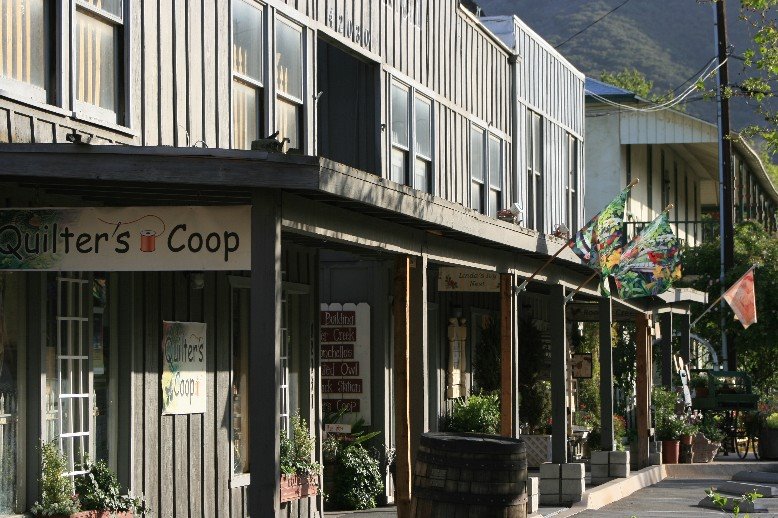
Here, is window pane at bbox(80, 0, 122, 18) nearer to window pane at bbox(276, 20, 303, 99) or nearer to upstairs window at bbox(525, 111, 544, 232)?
window pane at bbox(276, 20, 303, 99)

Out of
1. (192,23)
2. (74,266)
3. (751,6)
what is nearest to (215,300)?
(192,23)

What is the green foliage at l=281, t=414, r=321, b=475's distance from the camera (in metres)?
14.6

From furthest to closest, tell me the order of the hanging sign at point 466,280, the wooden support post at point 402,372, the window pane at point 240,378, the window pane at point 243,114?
the hanging sign at point 466,280, the window pane at point 240,378, the window pane at point 243,114, the wooden support post at point 402,372

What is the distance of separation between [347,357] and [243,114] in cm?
547

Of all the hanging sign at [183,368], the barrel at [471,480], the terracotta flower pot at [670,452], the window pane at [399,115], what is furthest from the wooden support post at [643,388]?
the barrel at [471,480]

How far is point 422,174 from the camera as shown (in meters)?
18.8

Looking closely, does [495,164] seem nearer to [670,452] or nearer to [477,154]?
[477,154]

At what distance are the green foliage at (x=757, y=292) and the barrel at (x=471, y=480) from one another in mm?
23421

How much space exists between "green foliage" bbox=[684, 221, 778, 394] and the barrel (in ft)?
76.8

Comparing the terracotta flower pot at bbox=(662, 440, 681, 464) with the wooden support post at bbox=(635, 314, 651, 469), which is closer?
the wooden support post at bbox=(635, 314, 651, 469)

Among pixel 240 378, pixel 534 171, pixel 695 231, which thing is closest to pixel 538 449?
pixel 534 171

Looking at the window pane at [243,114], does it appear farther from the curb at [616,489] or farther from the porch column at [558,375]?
the curb at [616,489]

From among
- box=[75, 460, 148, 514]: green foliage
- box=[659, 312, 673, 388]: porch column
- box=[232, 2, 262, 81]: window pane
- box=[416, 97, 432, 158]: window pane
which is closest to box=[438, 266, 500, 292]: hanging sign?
box=[416, 97, 432, 158]: window pane

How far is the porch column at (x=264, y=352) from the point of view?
9211 mm
